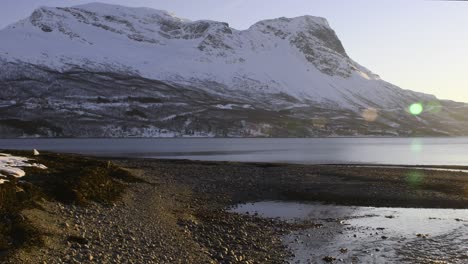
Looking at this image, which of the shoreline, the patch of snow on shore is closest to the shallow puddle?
the shoreline

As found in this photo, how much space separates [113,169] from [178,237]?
28.9 m

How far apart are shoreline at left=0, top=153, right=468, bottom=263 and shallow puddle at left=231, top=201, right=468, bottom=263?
5.94ft

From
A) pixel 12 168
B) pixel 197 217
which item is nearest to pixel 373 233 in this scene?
pixel 197 217

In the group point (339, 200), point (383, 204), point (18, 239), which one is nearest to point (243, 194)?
point (339, 200)

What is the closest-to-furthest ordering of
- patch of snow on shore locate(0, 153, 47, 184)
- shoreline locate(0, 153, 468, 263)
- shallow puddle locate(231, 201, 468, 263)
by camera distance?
1. shoreline locate(0, 153, 468, 263)
2. shallow puddle locate(231, 201, 468, 263)
3. patch of snow on shore locate(0, 153, 47, 184)

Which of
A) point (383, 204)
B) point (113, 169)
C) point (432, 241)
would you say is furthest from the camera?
point (113, 169)

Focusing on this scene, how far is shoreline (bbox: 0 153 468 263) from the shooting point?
2133cm

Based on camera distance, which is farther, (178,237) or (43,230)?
(178,237)

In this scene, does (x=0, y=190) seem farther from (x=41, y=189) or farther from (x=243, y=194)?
(x=243, y=194)

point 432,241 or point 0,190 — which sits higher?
point 0,190

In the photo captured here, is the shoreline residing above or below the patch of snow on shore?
below

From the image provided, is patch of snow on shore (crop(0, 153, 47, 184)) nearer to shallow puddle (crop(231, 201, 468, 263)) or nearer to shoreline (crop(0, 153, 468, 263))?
shoreline (crop(0, 153, 468, 263))

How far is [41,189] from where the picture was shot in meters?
30.8

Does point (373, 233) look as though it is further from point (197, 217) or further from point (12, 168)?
point (12, 168)
